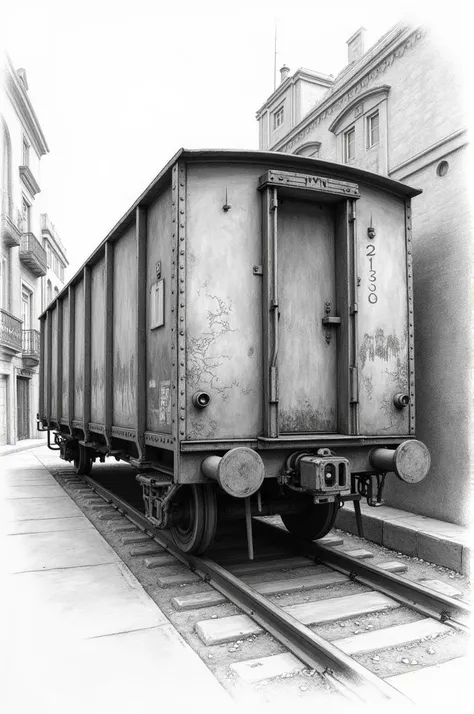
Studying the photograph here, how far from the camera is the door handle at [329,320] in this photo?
531 centimetres

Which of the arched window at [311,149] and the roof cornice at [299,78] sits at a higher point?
the roof cornice at [299,78]

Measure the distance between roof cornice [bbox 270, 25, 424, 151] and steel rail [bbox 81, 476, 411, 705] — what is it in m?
7.31

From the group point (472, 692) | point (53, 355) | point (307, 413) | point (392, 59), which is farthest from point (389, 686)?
point (53, 355)

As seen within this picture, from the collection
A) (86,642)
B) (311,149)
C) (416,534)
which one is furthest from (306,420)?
(311,149)

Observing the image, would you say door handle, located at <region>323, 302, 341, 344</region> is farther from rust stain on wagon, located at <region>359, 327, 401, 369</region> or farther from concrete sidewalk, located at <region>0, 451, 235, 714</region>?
concrete sidewalk, located at <region>0, 451, 235, 714</region>

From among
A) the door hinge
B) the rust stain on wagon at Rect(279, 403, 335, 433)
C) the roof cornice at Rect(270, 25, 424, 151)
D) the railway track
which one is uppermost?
the roof cornice at Rect(270, 25, 424, 151)

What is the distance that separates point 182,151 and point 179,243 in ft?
2.69

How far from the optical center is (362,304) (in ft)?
17.7

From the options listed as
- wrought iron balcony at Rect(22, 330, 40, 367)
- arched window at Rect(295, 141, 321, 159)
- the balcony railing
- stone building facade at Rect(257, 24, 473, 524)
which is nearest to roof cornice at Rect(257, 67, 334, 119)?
arched window at Rect(295, 141, 321, 159)

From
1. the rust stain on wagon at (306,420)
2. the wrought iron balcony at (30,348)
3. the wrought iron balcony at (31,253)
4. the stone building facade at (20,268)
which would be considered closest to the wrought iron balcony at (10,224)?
the stone building facade at (20,268)

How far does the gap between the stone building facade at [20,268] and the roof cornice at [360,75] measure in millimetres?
10899

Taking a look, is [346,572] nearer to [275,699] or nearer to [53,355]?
[275,699]

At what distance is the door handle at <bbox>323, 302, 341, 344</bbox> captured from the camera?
531 cm

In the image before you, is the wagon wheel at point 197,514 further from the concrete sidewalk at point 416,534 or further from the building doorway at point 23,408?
the building doorway at point 23,408
